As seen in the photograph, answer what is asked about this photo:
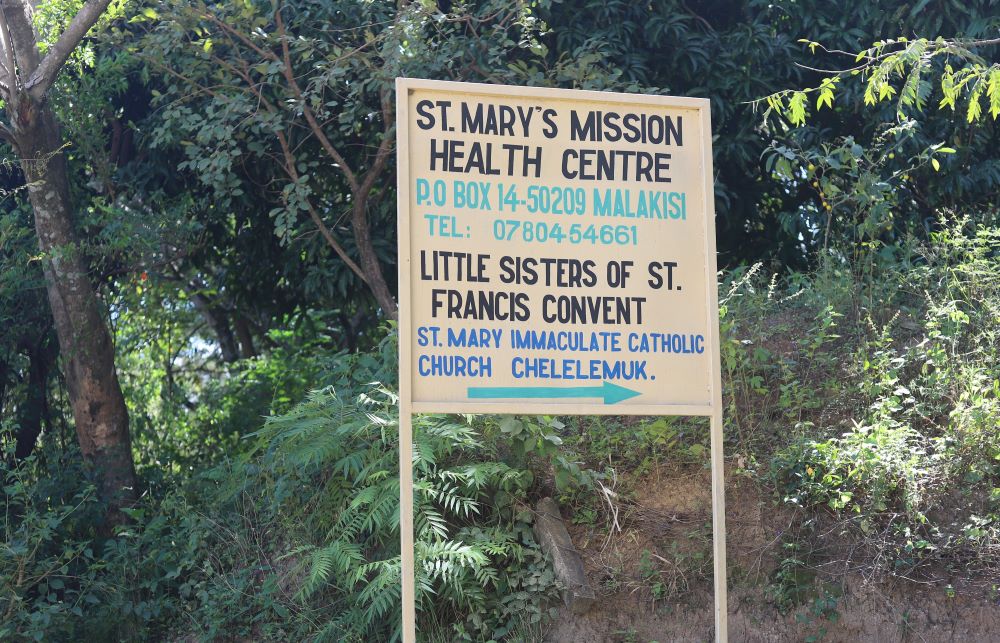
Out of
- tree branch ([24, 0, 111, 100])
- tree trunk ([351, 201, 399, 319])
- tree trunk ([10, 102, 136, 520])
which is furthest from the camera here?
tree trunk ([351, 201, 399, 319])

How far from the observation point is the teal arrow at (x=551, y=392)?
3953 millimetres

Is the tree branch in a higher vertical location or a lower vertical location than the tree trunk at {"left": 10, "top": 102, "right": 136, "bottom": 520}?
higher

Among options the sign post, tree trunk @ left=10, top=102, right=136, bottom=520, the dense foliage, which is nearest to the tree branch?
tree trunk @ left=10, top=102, right=136, bottom=520

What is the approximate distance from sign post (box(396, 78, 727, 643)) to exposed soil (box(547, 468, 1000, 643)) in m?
1.04

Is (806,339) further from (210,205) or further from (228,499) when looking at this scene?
(210,205)

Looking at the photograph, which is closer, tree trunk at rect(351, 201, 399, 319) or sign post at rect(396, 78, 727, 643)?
sign post at rect(396, 78, 727, 643)

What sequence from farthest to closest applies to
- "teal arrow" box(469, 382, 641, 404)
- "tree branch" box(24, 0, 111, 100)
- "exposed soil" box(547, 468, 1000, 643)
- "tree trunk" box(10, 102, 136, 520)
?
"tree trunk" box(10, 102, 136, 520), "tree branch" box(24, 0, 111, 100), "exposed soil" box(547, 468, 1000, 643), "teal arrow" box(469, 382, 641, 404)

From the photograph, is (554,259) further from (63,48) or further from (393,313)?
(63,48)

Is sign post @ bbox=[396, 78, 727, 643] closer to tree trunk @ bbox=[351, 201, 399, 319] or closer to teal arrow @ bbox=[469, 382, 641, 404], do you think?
teal arrow @ bbox=[469, 382, 641, 404]

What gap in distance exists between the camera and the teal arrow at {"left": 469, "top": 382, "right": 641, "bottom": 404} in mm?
3953

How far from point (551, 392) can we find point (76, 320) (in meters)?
4.35

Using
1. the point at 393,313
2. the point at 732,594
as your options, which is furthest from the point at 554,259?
the point at 393,313

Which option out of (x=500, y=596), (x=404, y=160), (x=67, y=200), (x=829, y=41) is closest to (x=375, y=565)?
(x=500, y=596)

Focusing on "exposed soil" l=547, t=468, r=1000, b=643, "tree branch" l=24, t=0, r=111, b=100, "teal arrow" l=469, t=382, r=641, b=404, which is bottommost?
"exposed soil" l=547, t=468, r=1000, b=643
